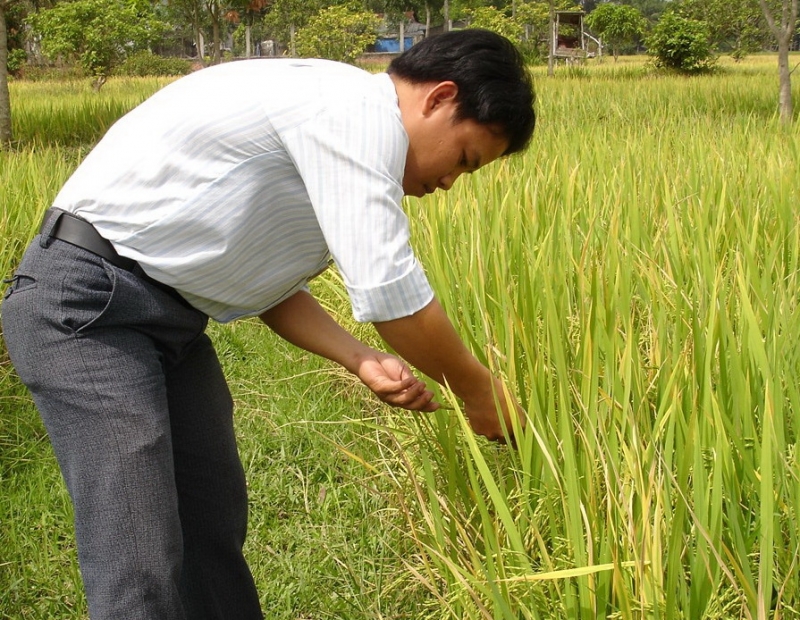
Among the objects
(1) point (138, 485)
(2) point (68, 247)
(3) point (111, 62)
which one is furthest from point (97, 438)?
(3) point (111, 62)

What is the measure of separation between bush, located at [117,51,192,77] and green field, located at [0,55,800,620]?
21473 millimetres

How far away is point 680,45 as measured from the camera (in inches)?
741

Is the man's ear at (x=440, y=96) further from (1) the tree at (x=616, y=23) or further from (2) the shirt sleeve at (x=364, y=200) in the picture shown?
(1) the tree at (x=616, y=23)

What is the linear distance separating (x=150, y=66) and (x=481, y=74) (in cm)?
2532

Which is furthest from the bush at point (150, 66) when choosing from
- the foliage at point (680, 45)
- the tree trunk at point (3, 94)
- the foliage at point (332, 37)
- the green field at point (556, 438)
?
the green field at point (556, 438)

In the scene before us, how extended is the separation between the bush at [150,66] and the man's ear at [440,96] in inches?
918

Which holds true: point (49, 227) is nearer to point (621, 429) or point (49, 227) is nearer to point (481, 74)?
point (481, 74)

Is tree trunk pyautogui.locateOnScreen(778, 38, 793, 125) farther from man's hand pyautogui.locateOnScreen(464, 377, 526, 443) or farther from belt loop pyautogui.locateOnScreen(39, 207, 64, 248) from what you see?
belt loop pyautogui.locateOnScreen(39, 207, 64, 248)

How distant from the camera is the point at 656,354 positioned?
1.50 metres

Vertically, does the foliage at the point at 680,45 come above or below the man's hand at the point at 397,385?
above

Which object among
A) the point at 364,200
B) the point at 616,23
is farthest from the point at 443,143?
the point at 616,23

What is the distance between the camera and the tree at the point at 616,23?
28.5 metres

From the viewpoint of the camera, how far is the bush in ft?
77.9

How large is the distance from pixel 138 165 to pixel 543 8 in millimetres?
25360
